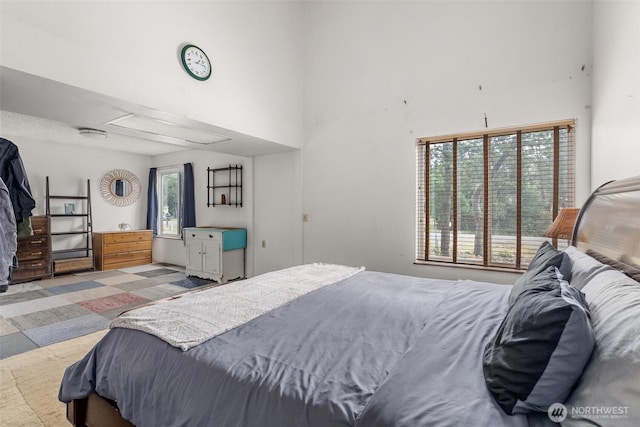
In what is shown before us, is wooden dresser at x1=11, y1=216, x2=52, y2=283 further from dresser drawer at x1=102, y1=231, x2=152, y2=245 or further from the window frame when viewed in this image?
the window frame

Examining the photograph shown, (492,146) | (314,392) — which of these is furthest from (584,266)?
(492,146)

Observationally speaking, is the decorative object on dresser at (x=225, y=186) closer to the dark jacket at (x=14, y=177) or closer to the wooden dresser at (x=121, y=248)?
the wooden dresser at (x=121, y=248)

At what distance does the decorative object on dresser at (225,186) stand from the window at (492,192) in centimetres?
298

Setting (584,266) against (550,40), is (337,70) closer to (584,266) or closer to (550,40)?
(550,40)

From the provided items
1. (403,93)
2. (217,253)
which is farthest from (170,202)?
(403,93)

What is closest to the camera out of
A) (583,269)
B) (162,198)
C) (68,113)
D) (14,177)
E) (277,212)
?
(583,269)

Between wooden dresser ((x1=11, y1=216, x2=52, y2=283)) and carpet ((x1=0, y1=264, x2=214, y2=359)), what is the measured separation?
16 centimetres

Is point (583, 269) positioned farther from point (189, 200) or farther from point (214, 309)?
point (189, 200)

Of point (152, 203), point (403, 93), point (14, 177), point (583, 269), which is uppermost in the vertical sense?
point (403, 93)

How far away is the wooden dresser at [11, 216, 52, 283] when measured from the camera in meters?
4.59

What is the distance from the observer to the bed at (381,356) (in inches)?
29.2

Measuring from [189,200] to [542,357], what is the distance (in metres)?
5.95

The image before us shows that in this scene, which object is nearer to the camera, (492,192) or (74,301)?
(492,192)

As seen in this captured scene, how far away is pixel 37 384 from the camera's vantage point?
202cm
